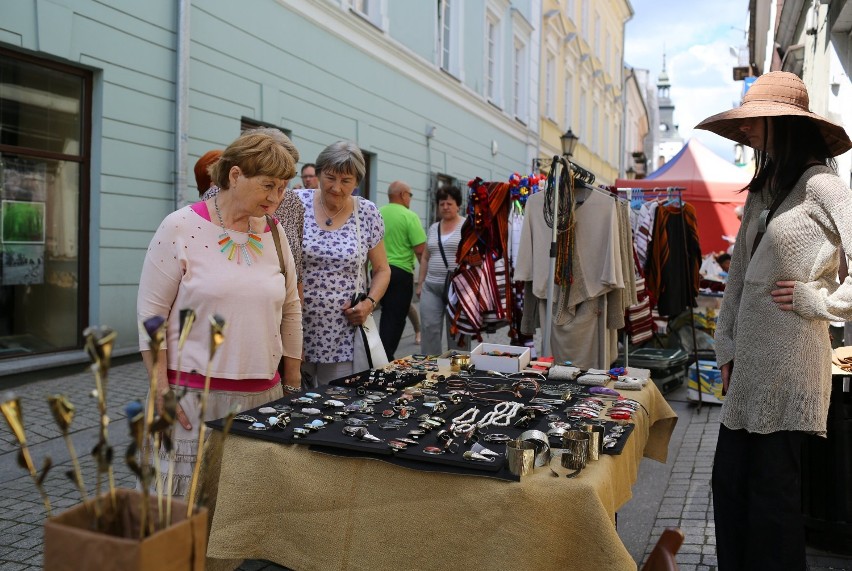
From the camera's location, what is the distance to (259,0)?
811 centimetres

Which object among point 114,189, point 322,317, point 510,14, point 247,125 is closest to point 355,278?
point 322,317

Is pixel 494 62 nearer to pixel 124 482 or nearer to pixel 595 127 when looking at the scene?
pixel 595 127

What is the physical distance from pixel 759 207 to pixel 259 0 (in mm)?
7001

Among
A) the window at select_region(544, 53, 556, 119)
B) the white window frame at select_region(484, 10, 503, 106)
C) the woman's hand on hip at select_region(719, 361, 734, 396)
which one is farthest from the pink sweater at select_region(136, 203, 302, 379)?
the window at select_region(544, 53, 556, 119)

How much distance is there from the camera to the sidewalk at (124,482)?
3090 millimetres

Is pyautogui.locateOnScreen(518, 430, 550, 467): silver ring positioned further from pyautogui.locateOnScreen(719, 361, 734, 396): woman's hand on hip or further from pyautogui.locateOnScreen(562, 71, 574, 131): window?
pyautogui.locateOnScreen(562, 71, 574, 131): window

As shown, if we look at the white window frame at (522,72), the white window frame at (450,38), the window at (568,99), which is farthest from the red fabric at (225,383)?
the window at (568,99)

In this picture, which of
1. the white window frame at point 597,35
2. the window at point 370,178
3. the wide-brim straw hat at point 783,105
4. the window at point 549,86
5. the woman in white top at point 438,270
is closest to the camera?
the wide-brim straw hat at point 783,105

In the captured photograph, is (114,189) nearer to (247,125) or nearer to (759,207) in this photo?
(247,125)

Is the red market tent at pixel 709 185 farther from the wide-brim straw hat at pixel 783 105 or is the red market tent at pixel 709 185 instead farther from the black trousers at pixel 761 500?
the black trousers at pixel 761 500

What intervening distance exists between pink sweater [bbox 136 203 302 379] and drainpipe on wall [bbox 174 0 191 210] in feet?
16.3

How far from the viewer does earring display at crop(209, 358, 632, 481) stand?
1.93m

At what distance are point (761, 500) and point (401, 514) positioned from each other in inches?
45.4

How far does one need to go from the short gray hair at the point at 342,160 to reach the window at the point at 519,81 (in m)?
14.8
